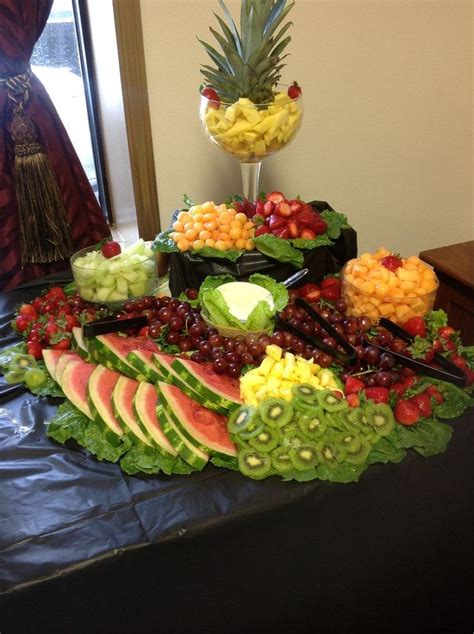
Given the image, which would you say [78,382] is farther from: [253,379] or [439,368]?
[439,368]

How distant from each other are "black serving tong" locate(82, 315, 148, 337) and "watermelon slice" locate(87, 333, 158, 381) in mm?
13

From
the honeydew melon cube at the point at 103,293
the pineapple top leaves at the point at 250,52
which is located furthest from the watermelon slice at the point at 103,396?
the pineapple top leaves at the point at 250,52

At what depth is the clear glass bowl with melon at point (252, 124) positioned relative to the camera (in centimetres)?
150

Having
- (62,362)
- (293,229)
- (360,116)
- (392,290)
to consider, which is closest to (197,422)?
(62,362)

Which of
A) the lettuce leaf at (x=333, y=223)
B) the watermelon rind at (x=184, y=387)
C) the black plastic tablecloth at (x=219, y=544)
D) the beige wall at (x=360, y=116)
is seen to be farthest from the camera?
the beige wall at (x=360, y=116)

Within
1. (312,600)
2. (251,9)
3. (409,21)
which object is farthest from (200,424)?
(409,21)

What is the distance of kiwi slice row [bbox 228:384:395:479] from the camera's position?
3.36 ft

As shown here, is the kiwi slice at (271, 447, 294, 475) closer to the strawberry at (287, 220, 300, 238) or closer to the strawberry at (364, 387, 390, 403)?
the strawberry at (364, 387, 390, 403)

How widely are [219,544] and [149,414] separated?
281mm

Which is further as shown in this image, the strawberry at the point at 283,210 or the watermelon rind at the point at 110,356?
the strawberry at the point at 283,210

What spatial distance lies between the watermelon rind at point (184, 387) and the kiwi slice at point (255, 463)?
0.12m

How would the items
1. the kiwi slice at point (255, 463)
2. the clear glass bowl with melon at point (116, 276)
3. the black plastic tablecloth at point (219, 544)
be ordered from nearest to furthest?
the black plastic tablecloth at point (219, 544), the kiwi slice at point (255, 463), the clear glass bowl with melon at point (116, 276)

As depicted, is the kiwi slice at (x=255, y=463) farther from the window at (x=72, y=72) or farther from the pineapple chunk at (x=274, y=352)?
the window at (x=72, y=72)

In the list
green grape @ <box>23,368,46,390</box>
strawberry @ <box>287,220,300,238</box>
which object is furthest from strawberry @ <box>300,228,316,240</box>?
green grape @ <box>23,368,46,390</box>
